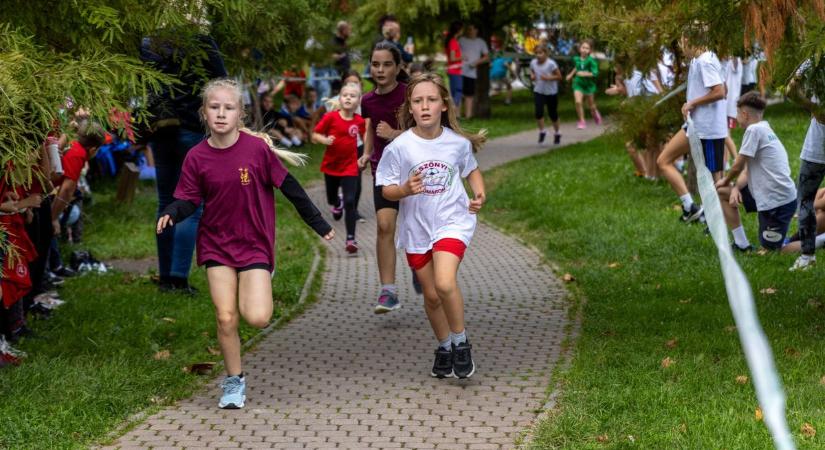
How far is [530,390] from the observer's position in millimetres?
6777

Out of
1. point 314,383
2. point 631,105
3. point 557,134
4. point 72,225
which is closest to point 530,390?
point 314,383

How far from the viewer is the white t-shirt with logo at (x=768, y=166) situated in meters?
10.3

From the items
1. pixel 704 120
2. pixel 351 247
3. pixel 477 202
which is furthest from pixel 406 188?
pixel 704 120

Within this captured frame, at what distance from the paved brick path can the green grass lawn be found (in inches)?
11.1

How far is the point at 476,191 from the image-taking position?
23.0 ft

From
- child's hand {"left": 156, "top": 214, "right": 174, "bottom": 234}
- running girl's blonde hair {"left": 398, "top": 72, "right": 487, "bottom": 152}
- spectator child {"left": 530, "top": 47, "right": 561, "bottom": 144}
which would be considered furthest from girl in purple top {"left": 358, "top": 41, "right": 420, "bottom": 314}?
spectator child {"left": 530, "top": 47, "right": 561, "bottom": 144}

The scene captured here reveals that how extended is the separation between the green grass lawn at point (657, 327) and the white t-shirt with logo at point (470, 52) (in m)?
10.9

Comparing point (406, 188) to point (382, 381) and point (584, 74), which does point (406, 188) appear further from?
point (584, 74)

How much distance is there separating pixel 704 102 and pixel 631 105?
295 cm

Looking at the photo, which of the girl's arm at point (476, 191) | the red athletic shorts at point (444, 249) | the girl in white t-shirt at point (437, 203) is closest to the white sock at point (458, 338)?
the girl in white t-shirt at point (437, 203)

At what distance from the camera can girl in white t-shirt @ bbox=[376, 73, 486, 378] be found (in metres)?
6.95

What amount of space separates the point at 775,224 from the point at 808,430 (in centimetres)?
515

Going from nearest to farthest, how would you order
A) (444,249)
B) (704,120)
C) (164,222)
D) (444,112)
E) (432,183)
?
(164,222)
(444,249)
(432,183)
(444,112)
(704,120)

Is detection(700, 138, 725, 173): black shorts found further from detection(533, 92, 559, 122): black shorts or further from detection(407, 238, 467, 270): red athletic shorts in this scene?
detection(533, 92, 559, 122): black shorts
